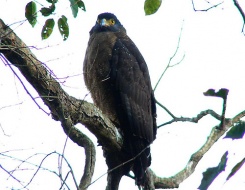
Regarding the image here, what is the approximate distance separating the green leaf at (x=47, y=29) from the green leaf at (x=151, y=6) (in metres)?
0.86

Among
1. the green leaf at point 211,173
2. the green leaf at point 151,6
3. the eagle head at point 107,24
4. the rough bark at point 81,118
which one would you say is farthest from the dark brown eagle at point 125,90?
the green leaf at point 211,173

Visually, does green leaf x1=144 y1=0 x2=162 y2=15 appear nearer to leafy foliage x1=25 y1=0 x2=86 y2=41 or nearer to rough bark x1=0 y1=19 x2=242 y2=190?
leafy foliage x1=25 y1=0 x2=86 y2=41

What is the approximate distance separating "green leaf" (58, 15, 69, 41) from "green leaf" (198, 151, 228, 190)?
202cm

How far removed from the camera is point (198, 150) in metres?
3.91

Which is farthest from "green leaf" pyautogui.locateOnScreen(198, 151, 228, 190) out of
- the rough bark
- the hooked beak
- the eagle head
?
the hooked beak

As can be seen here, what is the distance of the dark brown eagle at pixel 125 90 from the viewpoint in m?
4.21

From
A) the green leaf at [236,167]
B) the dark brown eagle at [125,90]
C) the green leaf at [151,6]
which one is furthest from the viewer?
the dark brown eagle at [125,90]

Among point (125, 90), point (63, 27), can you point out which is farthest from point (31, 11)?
point (125, 90)

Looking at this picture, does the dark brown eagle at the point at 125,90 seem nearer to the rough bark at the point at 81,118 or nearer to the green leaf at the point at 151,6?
the rough bark at the point at 81,118

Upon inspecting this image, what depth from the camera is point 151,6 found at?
7.49 ft

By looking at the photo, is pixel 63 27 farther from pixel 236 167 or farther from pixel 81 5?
pixel 236 167

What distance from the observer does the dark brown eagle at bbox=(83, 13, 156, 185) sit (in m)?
4.21

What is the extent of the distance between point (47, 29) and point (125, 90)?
1.74 m

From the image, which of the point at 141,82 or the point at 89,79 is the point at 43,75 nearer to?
the point at 89,79
